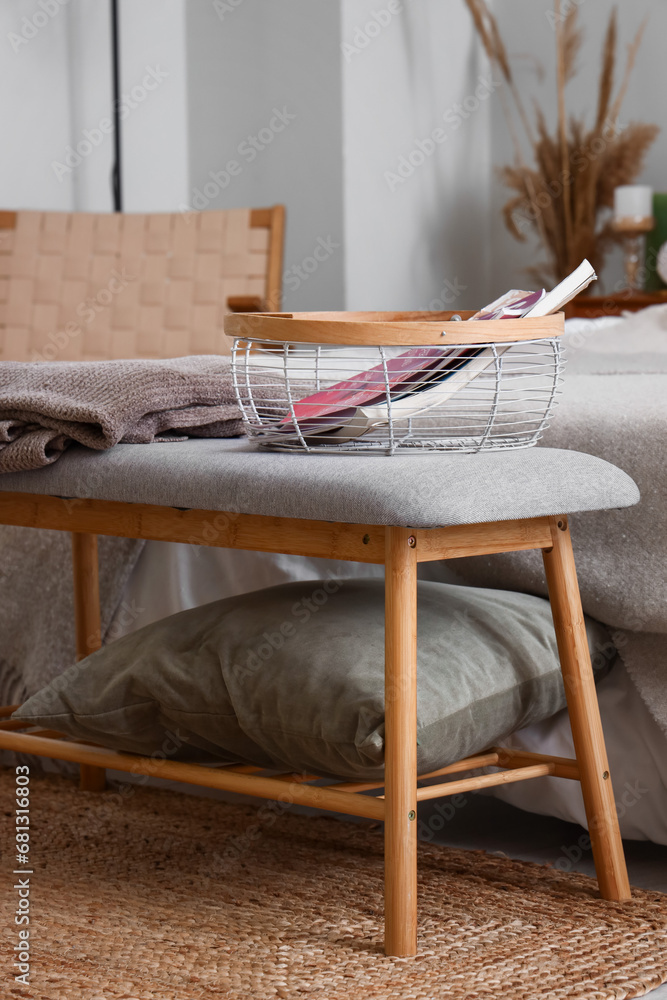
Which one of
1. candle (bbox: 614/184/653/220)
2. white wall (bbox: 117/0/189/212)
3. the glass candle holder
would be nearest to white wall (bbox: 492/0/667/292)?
the glass candle holder

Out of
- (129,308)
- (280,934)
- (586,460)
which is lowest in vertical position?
(280,934)

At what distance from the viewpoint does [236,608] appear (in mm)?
1157

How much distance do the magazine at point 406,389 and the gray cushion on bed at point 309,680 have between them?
0.18m

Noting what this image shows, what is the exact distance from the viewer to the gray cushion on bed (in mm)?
1004

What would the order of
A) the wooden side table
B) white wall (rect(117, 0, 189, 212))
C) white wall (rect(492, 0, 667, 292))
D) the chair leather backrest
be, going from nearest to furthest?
the chair leather backrest < the wooden side table < white wall (rect(117, 0, 189, 212)) < white wall (rect(492, 0, 667, 292))

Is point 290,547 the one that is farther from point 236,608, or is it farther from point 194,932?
point 194,932

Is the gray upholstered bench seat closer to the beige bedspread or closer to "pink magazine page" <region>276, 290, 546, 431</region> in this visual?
"pink magazine page" <region>276, 290, 546, 431</region>

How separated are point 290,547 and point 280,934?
351 millimetres

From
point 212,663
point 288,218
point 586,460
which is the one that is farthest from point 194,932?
point 288,218

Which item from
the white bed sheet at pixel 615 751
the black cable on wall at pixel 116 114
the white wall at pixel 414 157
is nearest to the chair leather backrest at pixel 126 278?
the black cable on wall at pixel 116 114

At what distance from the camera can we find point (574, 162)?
347 cm

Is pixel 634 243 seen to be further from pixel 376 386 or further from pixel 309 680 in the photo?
pixel 309 680

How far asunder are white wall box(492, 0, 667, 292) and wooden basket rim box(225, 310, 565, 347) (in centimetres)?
271

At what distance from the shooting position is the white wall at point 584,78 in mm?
3447
